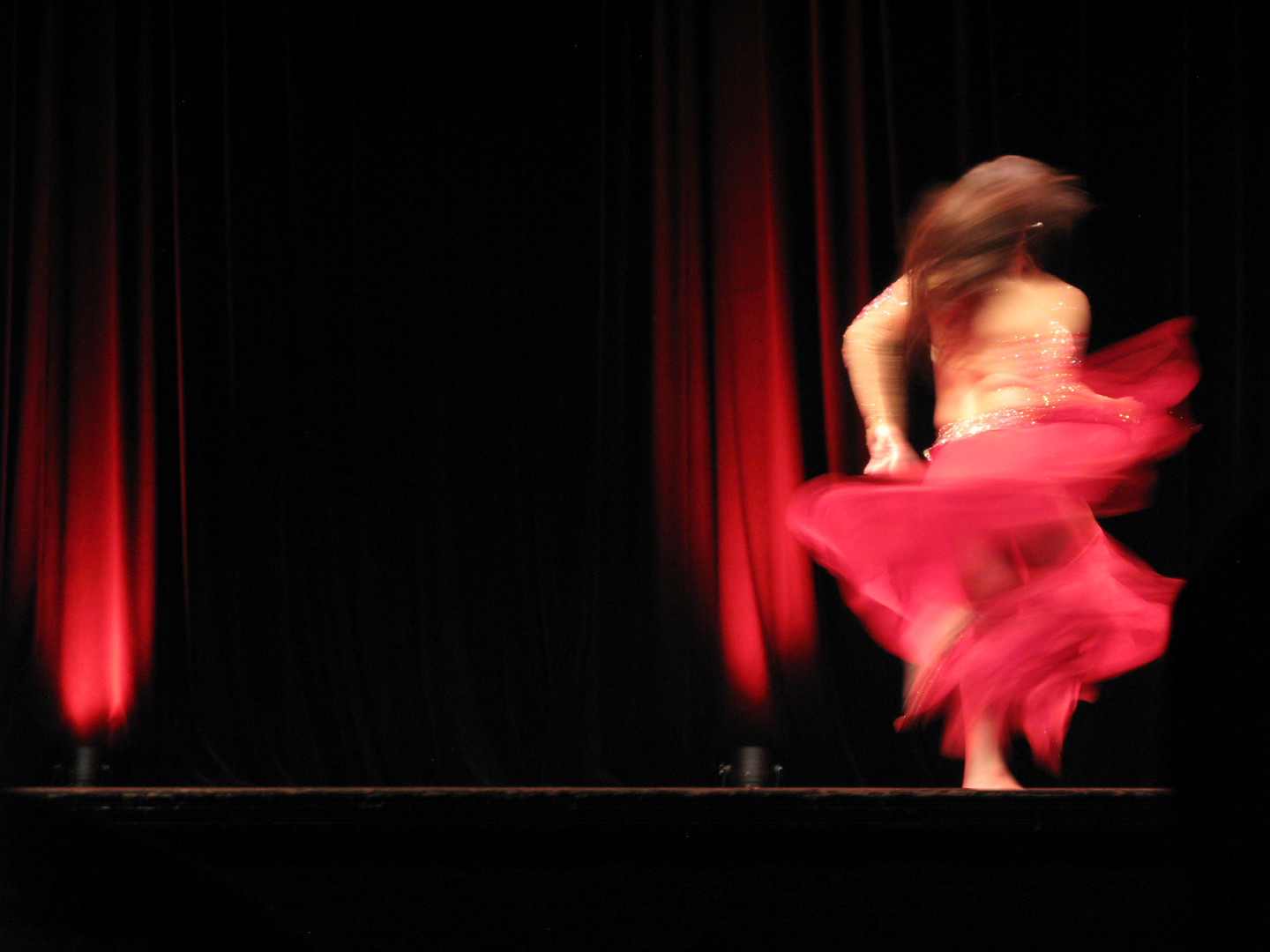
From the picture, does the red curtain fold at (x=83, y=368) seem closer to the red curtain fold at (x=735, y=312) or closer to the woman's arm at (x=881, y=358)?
the red curtain fold at (x=735, y=312)

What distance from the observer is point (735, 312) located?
3.39 m

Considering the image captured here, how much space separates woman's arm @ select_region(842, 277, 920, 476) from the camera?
2434 millimetres

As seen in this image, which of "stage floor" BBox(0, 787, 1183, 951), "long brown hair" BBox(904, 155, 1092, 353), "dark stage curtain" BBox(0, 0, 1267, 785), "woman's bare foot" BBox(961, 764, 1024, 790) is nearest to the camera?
"stage floor" BBox(0, 787, 1183, 951)

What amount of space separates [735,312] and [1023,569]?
125 cm

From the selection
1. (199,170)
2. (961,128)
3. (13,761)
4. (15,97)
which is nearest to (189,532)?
(13,761)

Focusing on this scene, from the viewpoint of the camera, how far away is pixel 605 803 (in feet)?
5.54

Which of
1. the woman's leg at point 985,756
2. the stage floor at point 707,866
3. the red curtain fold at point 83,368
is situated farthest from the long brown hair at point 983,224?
the red curtain fold at point 83,368

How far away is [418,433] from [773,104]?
4.60ft

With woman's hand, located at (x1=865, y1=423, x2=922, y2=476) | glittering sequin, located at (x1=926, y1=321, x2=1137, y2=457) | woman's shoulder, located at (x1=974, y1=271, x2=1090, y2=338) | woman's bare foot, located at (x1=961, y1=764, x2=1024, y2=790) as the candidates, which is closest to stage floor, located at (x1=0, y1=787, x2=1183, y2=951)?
woman's bare foot, located at (x1=961, y1=764, x2=1024, y2=790)

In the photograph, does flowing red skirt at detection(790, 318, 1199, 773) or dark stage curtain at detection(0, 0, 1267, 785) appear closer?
flowing red skirt at detection(790, 318, 1199, 773)

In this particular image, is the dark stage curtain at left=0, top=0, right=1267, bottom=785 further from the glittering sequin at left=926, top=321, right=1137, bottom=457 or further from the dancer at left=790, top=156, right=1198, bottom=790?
the glittering sequin at left=926, top=321, right=1137, bottom=457

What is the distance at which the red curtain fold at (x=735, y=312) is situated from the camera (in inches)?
130

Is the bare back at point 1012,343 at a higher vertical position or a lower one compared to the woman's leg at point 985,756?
higher

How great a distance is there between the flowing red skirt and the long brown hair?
1.03ft
